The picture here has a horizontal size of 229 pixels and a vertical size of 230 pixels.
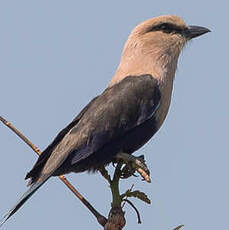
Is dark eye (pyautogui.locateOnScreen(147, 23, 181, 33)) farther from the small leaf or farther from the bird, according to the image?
the small leaf

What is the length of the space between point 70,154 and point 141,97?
757 millimetres

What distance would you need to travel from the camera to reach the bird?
13.5 ft

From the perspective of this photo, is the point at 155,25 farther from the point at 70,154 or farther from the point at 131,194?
the point at 131,194

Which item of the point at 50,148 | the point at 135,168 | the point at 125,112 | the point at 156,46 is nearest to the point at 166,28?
the point at 156,46

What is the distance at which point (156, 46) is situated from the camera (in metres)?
5.04

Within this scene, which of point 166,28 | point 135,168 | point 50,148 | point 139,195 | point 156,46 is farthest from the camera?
point 166,28

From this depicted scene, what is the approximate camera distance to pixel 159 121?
4496mm

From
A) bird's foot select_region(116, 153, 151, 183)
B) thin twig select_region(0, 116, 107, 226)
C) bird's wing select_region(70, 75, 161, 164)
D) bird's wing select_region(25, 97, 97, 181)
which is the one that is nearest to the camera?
thin twig select_region(0, 116, 107, 226)

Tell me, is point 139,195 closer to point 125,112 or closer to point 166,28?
point 125,112

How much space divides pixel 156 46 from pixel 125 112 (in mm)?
873

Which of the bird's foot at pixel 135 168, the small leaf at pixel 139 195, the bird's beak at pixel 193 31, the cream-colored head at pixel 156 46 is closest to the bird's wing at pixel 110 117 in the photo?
the cream-colored head at pixel 156 46

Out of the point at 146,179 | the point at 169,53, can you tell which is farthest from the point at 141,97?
the point at 146,179

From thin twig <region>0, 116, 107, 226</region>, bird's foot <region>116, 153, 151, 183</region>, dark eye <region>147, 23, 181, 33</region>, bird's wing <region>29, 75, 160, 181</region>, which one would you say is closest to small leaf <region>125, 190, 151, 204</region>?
bird's foot <region>116, 153, 151, 183</region>

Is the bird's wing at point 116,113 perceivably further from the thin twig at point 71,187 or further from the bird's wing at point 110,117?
the thin twig at point 71,187
